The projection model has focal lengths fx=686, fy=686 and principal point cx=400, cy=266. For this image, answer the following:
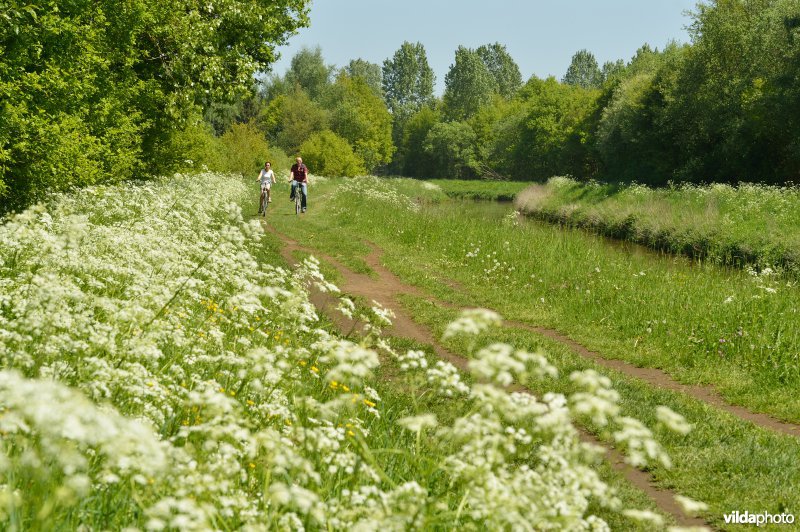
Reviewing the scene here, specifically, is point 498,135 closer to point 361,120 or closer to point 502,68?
point 361,120

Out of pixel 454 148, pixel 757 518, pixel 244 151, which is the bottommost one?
pixel 757 518

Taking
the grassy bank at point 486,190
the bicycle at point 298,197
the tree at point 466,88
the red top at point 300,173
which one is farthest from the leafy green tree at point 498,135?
the red top at point 300,173

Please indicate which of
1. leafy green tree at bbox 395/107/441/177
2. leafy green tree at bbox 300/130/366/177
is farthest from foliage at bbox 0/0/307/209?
leafy green tree at bbox 395/107/441/177

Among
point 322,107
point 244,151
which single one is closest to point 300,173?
point 244,151

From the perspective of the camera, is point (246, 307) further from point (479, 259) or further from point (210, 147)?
point (210, 147)

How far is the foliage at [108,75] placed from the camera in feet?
43.6

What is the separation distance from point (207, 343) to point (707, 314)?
33.0 feet

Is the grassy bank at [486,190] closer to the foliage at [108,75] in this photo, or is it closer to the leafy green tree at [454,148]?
the leafy green tree at [454,148]

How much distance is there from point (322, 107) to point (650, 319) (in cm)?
8698

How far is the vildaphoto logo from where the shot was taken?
20.6 ft

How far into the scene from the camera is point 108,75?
66.1ft

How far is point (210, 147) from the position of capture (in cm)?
3638

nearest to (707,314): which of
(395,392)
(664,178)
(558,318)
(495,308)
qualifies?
(558,318)

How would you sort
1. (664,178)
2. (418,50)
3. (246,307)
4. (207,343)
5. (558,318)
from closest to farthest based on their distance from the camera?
(246,307) < (207,343) < (558,318) < (664,178) < (418,50)
